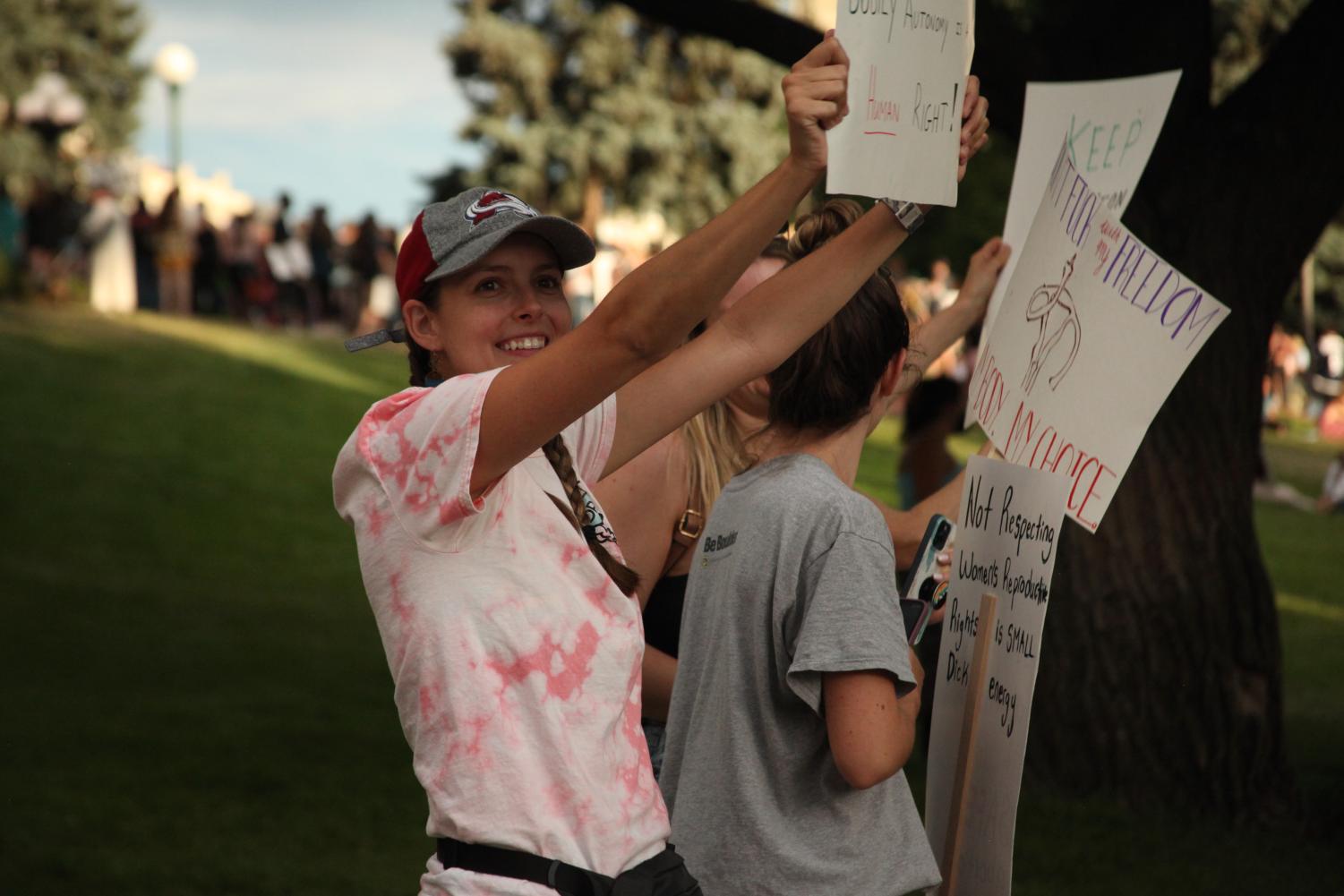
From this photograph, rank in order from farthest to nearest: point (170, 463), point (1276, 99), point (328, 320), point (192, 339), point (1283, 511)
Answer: point (328, 320) → point (192, 339) → point (1283, 511) → point (170, 463) → point (1276, 99)

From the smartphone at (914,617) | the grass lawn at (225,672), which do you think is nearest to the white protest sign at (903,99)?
the smartphone at (914,617)

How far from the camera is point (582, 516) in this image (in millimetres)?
2150

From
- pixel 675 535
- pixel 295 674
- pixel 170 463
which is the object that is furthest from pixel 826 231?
pixel 170 463

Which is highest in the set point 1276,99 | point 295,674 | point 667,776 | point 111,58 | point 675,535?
point 1276,99

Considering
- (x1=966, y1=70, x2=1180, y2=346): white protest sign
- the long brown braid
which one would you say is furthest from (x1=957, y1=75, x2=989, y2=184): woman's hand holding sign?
(x1=966, y1=70, x2=1180, y2=346): white protest sign

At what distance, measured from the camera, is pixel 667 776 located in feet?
8.63

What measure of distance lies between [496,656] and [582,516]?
8.9 inches

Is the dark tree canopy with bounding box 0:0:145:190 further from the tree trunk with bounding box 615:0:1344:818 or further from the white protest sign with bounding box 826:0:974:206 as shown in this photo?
the white protest sign with bounding box 826:0:974:206

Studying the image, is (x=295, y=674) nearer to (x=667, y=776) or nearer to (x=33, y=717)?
(x=33, y=717)

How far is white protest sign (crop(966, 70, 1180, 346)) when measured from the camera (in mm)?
3176

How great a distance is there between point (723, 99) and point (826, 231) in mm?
36496

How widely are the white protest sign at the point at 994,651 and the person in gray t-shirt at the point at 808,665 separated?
0.20 metres

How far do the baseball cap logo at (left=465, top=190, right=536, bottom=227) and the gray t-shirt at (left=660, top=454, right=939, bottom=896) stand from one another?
21.3 inches

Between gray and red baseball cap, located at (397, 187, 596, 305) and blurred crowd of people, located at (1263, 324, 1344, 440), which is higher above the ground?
gray and red baseball cap, located at (397, 187, 596, 305)
